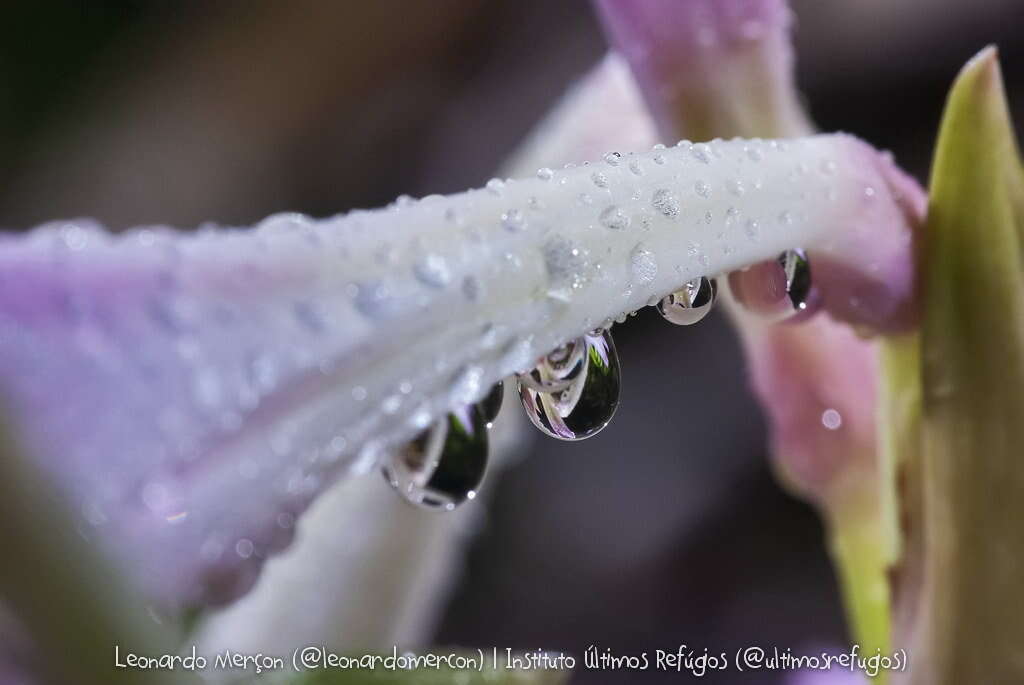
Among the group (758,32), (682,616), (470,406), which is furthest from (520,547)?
(470,406)

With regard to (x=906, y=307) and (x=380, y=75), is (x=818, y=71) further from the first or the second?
(x=906, y=307)

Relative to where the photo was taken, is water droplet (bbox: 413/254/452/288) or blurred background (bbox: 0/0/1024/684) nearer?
water droplet (bbox: 413/254/452/288)

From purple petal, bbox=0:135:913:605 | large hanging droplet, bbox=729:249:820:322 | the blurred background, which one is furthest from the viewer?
the blurred background

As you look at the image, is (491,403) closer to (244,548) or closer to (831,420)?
(244,548)

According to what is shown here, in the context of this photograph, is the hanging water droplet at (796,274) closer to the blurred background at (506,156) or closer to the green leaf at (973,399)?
the green leaf at (973,399)

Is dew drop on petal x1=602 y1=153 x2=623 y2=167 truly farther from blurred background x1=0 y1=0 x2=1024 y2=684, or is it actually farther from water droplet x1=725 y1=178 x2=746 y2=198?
blurred background x1=0 y1=0 x2=1024 y2=684

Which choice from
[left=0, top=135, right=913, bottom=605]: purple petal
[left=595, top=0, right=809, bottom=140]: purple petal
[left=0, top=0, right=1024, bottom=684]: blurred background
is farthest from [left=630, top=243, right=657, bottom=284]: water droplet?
[left=0, top=0, right=1024, bottom=684]: blurred background

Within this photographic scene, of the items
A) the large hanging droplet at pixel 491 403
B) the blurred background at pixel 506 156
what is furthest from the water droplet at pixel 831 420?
the blurred background at pixel 506 156
